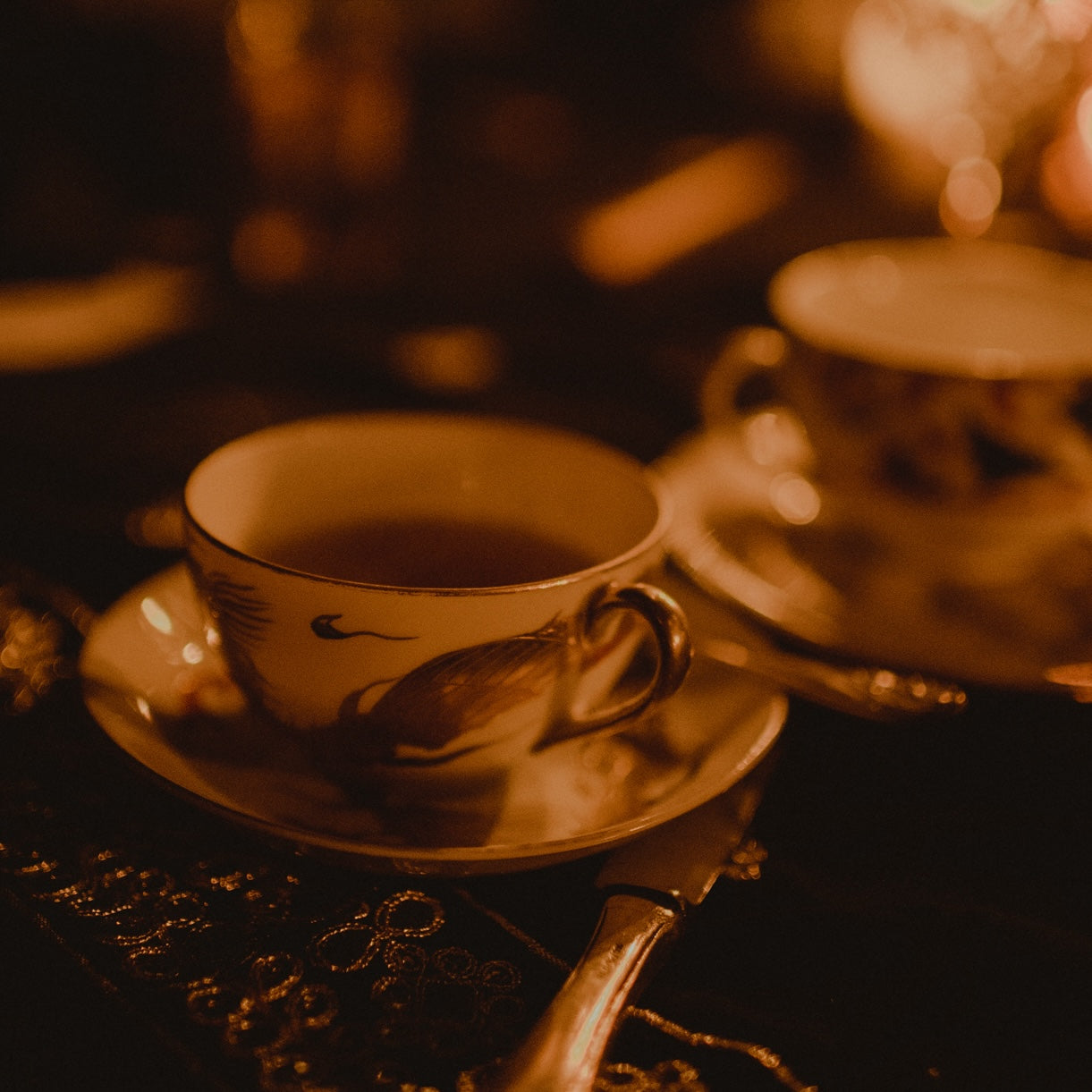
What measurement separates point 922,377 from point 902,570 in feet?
0.40

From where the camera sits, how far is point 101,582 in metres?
0.67

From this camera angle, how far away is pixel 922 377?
2.21 feet

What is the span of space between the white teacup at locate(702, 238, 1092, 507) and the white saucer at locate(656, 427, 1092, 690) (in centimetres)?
2

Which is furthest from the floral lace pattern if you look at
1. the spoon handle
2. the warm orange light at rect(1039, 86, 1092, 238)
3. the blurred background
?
the warm orange light at rect(1039, 86, 1092, 238)

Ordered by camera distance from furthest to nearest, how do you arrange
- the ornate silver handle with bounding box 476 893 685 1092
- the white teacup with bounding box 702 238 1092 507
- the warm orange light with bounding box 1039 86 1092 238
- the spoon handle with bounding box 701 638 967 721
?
the warm orange light with bounding box 1039 86 1092 238, the white teacup with bounding box 702 238 1092 507, the spoon handle with bounding box 701 638 967 721, the ornate silver handle with bounding box 476 893 685 1092

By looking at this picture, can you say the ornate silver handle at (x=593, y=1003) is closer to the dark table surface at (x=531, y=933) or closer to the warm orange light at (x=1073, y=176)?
the dark table surface at (x=531, y=933)

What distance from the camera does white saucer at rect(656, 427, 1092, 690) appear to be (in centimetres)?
62

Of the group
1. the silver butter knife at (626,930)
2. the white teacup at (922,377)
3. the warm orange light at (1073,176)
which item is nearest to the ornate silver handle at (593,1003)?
the silver butter knife at (626,930)

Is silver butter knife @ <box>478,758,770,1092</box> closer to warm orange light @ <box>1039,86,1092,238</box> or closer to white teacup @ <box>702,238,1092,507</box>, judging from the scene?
white teacup @ <box>702,238,1092,507</box>

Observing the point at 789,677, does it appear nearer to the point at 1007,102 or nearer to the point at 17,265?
the point at 1007,102

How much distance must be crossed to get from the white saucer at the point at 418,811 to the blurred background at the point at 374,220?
17cm

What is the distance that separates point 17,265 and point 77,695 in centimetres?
94

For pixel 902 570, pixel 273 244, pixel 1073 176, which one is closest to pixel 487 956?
pixel 902 570

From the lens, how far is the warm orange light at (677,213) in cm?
125
